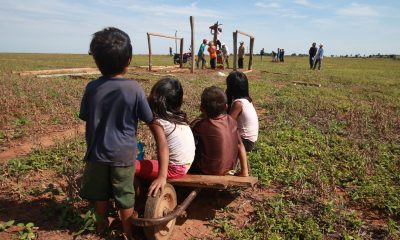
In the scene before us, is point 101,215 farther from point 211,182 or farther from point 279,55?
point 279,55

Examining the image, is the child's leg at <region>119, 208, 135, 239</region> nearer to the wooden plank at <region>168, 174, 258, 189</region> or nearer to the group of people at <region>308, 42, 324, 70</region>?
the wooden plank at <region>168, 174, 258, 189</region>

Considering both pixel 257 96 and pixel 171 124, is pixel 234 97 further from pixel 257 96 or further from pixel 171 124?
pixel 257 96

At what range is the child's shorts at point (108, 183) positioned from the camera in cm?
265

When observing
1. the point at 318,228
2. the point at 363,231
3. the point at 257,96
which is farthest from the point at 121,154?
the point at 257,96

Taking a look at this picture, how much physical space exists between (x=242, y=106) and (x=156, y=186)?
1.76 metres

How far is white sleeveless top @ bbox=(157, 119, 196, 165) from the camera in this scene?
10.4ft

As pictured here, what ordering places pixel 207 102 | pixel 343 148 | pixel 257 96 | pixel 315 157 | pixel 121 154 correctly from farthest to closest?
pixel 257 96 < pixel 343 148 < pixel 315 157 < pixel 207 102 < pixel 121 154

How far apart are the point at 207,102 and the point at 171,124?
0.50m

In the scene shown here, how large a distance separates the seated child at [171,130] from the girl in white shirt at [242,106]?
1.05m

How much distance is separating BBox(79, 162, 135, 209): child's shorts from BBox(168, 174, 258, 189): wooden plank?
49cm

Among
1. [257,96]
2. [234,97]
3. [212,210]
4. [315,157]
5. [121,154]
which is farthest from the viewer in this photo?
[257,96]

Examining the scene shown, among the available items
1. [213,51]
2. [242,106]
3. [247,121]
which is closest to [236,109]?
[242,106]

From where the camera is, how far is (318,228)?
3.30 meters

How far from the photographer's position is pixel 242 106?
13.7 ft
